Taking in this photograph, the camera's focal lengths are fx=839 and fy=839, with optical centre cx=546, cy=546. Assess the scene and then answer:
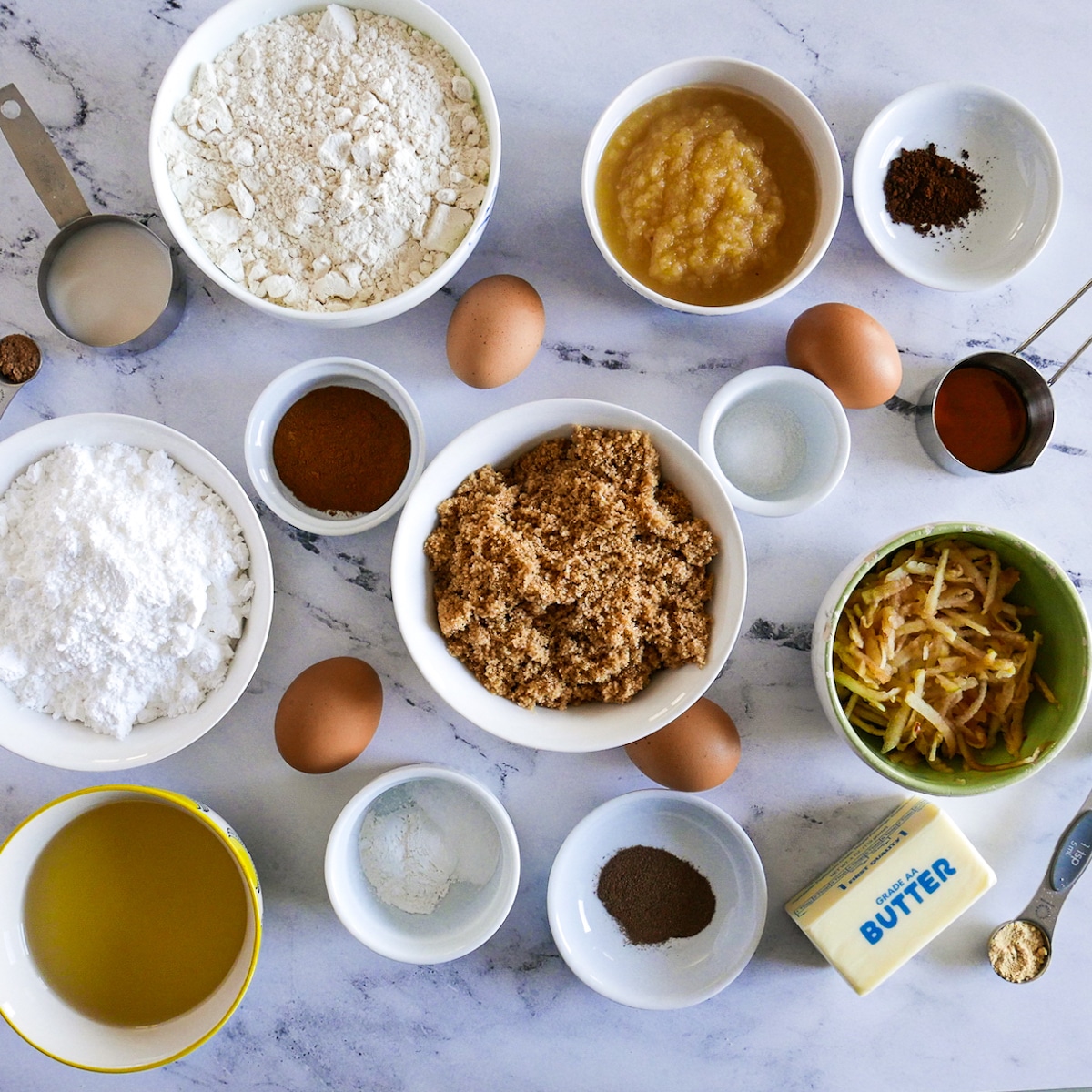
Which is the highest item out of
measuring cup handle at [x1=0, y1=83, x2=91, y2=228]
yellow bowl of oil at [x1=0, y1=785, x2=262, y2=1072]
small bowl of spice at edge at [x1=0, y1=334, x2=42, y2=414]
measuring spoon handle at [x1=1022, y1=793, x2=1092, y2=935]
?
measuring cup handle at [x1=0, y1=83, x2=91, y2=228]

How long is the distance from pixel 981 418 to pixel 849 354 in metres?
0.34

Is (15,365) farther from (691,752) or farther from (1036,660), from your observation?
(1036,660)

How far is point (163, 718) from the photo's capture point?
1.50 m

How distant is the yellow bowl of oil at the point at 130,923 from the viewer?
153 centimetres

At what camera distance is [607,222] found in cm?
152

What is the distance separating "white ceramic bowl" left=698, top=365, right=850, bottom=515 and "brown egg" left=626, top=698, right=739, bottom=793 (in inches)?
15.4

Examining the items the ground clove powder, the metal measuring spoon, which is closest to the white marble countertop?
the metal measuring spoon

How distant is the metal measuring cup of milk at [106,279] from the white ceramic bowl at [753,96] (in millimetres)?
800

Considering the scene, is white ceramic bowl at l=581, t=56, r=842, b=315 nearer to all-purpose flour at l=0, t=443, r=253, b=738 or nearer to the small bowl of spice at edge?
all-purpose flour at l=0, t=443, r=253, b=738

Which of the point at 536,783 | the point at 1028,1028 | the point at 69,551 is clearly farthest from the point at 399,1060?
the point at 1028,1028

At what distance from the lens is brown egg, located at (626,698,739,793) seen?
1.48 metres

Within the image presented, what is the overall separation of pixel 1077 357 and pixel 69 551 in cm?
190

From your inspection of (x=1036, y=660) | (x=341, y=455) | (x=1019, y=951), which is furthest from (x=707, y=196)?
(x=1019, y=951)

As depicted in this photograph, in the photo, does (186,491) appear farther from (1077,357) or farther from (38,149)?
(1077,357)
